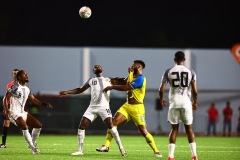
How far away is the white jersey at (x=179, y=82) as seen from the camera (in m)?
15.2

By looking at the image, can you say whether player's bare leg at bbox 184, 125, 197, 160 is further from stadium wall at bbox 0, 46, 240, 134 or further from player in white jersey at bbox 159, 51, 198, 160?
stadium wall at bbox 0, 46, 240, 134

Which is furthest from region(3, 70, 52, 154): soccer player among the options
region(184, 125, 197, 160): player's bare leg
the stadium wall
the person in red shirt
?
the stadium wall

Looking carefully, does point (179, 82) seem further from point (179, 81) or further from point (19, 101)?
point (19, 101)

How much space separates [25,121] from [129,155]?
2944 mm

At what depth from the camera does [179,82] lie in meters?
15.3

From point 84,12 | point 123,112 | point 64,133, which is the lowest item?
point 64,133

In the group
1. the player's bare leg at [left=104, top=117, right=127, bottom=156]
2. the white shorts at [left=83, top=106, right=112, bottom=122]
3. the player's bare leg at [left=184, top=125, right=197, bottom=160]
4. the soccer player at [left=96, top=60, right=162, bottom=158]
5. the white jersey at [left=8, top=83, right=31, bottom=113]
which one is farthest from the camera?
the white jersey at [left=8, top=83, right=31, bottom=113]

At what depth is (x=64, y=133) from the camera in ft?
127

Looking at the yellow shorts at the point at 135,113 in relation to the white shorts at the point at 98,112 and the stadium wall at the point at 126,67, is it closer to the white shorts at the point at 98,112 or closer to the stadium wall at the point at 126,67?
the white shorts at the point at 98,112

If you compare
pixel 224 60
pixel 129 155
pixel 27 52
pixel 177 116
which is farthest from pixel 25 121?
pixel 224 60

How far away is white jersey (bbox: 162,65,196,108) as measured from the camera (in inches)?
599

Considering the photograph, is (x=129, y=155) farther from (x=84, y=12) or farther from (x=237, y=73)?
(x=237, y=73)

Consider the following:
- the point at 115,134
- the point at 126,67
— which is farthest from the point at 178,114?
the point at 126,67

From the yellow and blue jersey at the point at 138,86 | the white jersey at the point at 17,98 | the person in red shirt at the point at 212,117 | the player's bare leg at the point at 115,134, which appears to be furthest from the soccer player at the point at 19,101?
the person in red shirt at the point at 212,117
